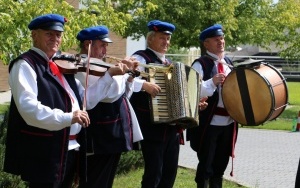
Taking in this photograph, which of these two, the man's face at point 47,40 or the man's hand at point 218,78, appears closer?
the man's face at point 47,40

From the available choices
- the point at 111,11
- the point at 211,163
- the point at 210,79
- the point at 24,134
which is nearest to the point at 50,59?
the point at 24,134

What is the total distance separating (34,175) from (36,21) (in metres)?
1.08

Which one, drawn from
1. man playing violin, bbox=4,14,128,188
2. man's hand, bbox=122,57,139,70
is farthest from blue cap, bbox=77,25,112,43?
man playing violin, bbox=4,14,128,188

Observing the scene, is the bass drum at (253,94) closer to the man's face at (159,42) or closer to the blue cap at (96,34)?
the man's face at (159,42)

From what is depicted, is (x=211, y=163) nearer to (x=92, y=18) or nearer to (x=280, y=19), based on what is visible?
(x=92, y=18)

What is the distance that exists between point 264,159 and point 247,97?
4.81m

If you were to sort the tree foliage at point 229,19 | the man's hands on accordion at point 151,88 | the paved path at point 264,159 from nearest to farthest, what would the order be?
the man's hands on accordion at point 151,88 < the paved path at point 264,159 < the tree foliage at point 229,19

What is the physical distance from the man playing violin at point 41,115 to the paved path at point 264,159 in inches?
179

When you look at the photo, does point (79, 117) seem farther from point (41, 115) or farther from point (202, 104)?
point (202, 104)

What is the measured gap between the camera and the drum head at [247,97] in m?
6.63

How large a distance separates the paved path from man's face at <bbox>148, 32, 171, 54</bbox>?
3.07 meters

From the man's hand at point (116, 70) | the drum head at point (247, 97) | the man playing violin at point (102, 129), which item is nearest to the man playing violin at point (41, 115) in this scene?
the man's hand at point (116, 70)

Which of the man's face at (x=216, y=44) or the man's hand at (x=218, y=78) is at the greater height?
the man's face at (x=216, y=44)

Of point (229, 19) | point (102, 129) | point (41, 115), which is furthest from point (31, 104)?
point (229, 19)
